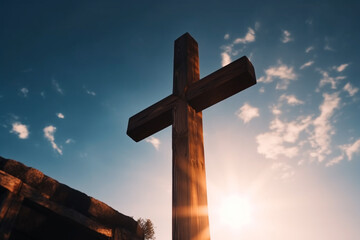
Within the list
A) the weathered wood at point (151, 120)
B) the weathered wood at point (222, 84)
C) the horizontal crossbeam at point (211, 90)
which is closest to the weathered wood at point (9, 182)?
the weathered wood at point (151, 120)

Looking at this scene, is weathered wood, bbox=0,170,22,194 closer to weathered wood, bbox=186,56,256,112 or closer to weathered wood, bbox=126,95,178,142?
weathered wood, bbox=126,95,178,142

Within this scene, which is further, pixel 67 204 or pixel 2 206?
pixel 67 204

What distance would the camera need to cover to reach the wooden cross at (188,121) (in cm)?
132

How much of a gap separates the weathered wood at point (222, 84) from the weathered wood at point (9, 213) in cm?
177

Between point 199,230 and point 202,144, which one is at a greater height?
point 202,144

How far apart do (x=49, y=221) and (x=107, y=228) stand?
0.59 metres

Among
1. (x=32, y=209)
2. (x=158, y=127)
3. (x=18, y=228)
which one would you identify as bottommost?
(x=18, y=228)

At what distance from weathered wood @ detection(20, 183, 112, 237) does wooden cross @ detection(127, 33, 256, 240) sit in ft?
3.47

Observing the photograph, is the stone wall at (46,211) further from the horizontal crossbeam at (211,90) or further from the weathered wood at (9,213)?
the horizontal crossbeam at (211,90)

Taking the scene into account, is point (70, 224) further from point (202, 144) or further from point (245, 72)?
point (245, 72)

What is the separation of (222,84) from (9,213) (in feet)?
6.88

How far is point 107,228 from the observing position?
273 centimetres

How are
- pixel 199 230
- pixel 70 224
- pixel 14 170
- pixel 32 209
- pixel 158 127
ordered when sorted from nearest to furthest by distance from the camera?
pixel 199 230 < pixel 158 127 < pixel 14 170 < pixel 32 209 < pixel 70 224

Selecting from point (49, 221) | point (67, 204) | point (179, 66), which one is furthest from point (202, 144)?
point (49, 221)
